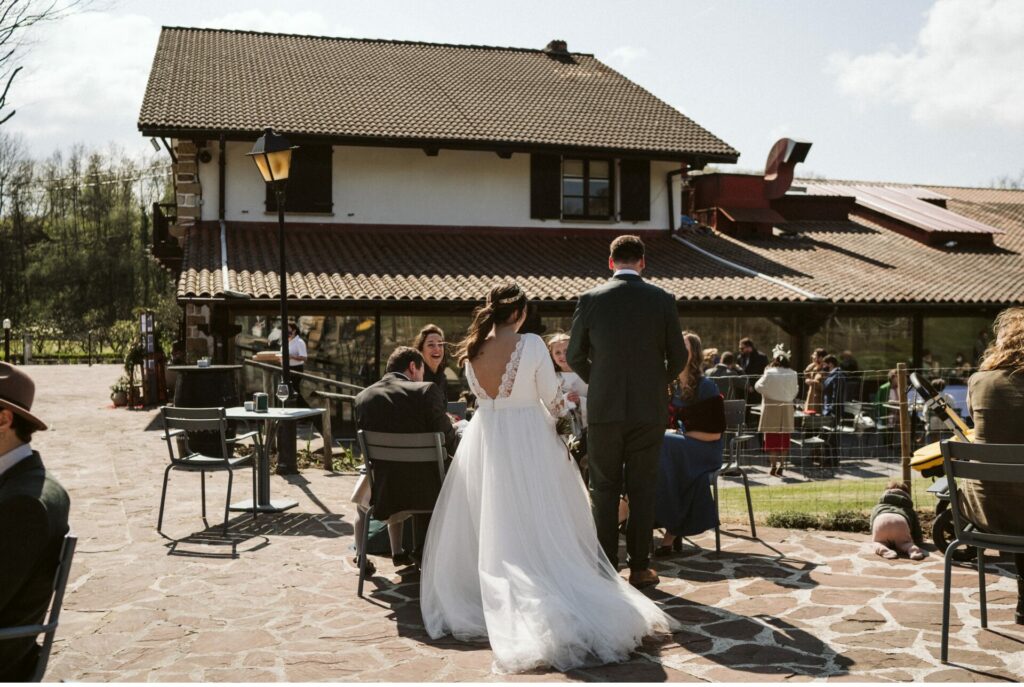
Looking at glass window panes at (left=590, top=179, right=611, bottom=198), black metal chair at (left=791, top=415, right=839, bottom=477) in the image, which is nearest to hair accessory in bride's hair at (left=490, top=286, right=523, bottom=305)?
black metal chair at (left=791, top=415, right=839, bottom=477)

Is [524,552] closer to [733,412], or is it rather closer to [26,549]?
[26,549]

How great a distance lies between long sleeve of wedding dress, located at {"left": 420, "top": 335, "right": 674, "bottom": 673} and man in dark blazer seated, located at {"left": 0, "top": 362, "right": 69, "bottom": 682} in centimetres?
215

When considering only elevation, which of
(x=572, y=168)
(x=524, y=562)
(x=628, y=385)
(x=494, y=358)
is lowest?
(x=524, y=562)

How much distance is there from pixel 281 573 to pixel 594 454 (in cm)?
233

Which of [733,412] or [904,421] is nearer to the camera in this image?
[733,412]

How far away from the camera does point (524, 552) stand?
200 inches

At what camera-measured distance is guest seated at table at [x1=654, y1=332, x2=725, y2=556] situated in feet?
22.0

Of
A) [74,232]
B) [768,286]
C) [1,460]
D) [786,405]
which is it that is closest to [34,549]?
[1,460]

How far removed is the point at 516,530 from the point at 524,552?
0.13m

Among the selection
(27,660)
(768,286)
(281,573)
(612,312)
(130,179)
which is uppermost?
(130,179)

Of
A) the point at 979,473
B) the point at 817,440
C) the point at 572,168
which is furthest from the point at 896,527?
the point at 572,168

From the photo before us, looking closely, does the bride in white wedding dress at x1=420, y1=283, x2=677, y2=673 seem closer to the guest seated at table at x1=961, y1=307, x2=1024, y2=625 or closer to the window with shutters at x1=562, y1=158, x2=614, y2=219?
the guest seated at table at x1=961, y1=307, x2=1024, y2=625

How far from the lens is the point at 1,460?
2877 mm

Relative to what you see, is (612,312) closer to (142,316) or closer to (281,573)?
(281,573)
